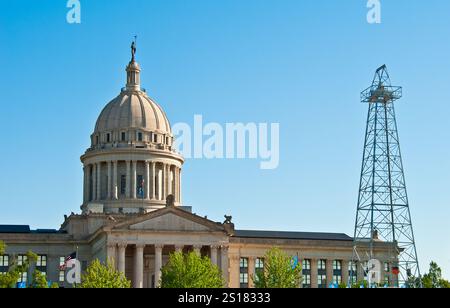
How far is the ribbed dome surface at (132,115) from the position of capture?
165625mm

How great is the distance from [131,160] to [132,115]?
8.35 m

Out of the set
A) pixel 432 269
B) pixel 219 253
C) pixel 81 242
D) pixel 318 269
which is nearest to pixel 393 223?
pixel 432 269

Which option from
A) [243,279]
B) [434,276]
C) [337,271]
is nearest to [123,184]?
[243,279]

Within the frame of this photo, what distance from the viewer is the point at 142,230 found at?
13938 centimetres

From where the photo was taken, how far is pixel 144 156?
534ft

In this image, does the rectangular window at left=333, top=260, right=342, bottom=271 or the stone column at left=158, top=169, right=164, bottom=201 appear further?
the stone column at left=158, top=169, right=164, bottom=201

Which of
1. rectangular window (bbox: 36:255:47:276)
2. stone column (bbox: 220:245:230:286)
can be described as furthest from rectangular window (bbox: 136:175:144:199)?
stone column (bbox: 220:245:230:286)

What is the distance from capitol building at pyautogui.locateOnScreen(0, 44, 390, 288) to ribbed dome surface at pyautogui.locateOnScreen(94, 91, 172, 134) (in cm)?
17

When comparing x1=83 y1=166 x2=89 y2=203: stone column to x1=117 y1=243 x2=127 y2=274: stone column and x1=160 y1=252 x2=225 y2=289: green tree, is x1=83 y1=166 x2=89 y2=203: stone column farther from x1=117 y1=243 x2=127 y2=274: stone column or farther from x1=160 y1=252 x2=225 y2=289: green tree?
x1=160 y1=252 x2=225 y2=289: green tree

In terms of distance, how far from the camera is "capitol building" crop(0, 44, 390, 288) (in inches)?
5522

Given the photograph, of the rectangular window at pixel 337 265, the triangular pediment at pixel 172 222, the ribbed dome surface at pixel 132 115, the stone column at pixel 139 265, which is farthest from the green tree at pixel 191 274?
the ribbed dome surface at pixel 132 115
